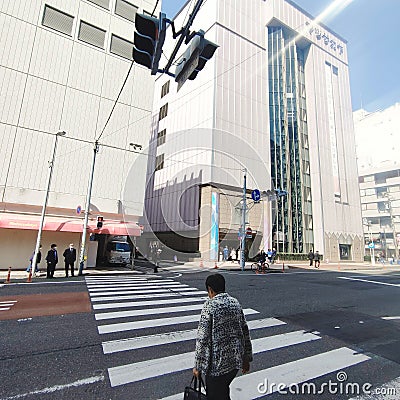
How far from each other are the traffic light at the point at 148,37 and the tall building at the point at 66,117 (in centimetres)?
1345

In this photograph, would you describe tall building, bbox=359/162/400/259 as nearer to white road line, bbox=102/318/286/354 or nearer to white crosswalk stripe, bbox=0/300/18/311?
white road line, bbox=102/318/286/354

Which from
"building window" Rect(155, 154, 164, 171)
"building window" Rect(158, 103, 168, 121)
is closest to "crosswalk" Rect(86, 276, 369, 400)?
"building window" Rect(155, 154, 164, 171)

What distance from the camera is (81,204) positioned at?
17547 millimetres

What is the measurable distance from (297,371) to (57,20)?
24635 millimetres

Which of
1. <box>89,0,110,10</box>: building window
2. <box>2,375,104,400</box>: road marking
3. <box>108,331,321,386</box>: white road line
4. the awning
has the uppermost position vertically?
<box>89,0,110,10</box>: building window

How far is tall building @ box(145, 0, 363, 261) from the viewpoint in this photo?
2977 centimetres

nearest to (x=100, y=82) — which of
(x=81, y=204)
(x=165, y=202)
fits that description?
(x=81, y=204)

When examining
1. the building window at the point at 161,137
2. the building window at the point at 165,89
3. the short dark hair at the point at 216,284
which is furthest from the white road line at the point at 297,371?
the building window at the point at 165,89

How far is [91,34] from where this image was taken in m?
19.6

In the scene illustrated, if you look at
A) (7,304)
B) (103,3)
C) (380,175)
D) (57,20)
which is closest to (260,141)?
(103,3)

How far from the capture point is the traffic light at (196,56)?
4465 mm

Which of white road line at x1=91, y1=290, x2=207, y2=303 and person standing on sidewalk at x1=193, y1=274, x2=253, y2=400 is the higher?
person standing on sidewalk at x1=193, y1=274, x2=253, y2=400

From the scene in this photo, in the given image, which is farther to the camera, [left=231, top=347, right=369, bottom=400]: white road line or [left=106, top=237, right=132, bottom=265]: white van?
[left=106, top=237, right=132, bottom=265]: white van

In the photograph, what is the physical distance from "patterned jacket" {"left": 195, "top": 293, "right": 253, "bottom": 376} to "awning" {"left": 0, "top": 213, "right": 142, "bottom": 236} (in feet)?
50.3
